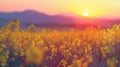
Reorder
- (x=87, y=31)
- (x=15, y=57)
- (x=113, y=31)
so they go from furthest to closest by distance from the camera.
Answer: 1. (x=87, y=31)
2. (x=113, y=31)
3. (x=15, y=57)

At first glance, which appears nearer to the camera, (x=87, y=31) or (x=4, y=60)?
(x=4, y=60)

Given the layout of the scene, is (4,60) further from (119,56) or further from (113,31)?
(113,31)

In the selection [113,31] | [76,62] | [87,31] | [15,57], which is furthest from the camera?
[87,31]

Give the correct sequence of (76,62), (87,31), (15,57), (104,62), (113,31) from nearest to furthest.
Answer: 1. (76,62)
2. (15,57)
3. (104,62)
4. (113,31)
5. (87,31)

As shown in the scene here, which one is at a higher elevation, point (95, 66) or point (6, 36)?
point (6, 36)

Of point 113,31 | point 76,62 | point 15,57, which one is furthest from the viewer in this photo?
point 113,31

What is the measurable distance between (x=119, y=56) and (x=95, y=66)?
749mm

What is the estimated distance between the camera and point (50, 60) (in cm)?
841

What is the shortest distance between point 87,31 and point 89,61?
4705mm

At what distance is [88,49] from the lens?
931cm

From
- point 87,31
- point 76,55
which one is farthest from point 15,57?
point 87,31

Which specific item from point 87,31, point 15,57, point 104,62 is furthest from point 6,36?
point 87,31

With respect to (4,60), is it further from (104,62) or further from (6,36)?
(104,62)

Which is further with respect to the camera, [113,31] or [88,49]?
[113,31]
